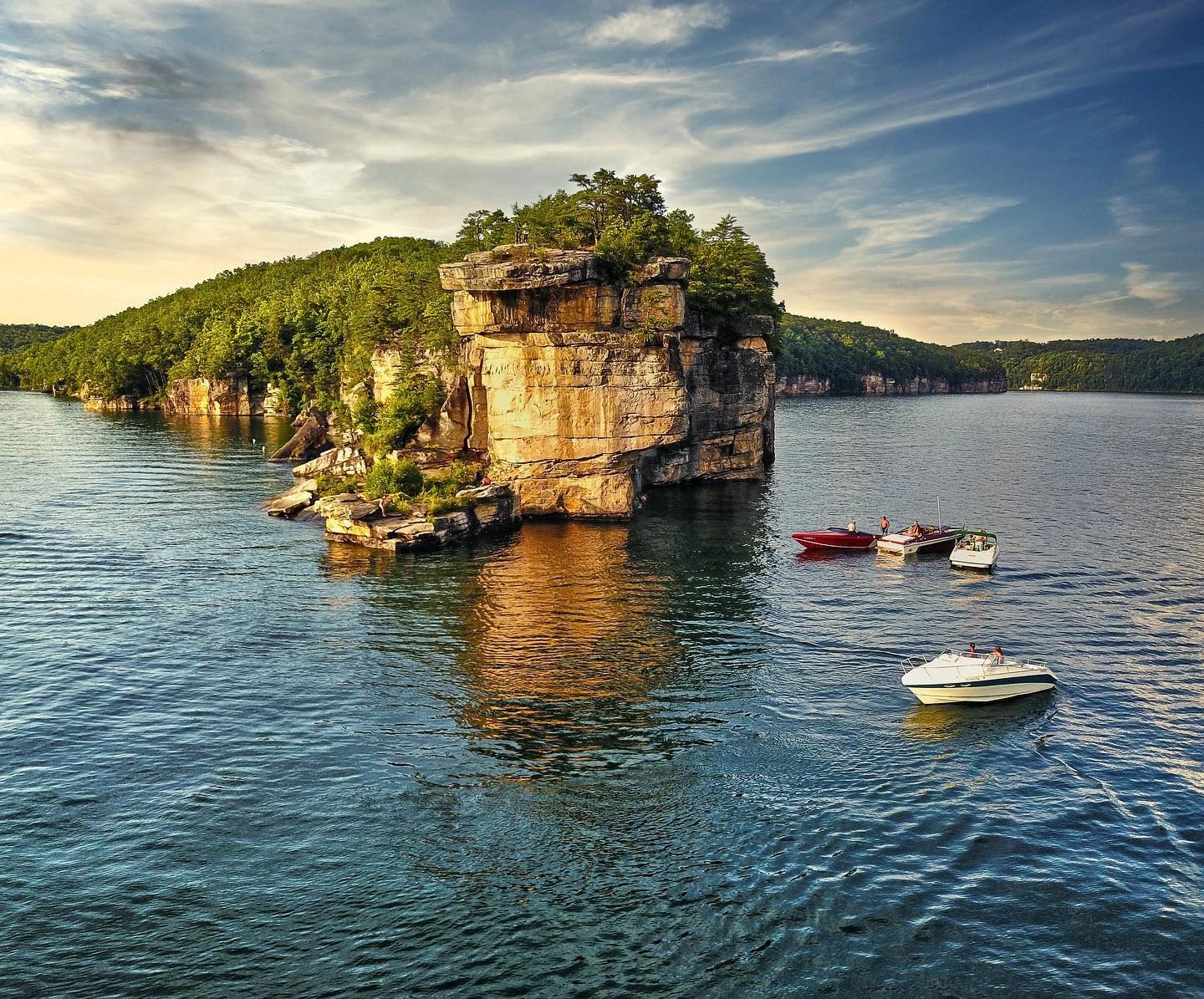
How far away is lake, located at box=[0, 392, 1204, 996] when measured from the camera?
19.4 m

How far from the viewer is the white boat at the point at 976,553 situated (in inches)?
2093

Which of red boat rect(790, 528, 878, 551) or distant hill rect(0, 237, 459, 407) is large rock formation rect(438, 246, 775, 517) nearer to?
red boat rect(790, 528, 878, 551)

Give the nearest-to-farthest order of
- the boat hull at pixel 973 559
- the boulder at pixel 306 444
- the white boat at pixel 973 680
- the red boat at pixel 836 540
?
1. the white boat at pixel 973 680
2. the boat hull at pixel 973 559
3. the red boat at pixel 836 540
4. the boulder at pixel 306 444

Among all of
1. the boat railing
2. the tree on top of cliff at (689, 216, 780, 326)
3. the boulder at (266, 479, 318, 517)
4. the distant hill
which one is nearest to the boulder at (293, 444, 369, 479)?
the boulder at (266, 479, 318, 517)

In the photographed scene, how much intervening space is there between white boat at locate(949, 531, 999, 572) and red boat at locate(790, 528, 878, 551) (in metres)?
5.68

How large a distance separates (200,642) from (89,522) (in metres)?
31.7

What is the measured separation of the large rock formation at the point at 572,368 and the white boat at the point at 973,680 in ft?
124

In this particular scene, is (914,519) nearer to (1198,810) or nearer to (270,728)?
(1198,810)

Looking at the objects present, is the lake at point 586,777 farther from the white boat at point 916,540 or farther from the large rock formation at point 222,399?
the large rock formation at point 222,399

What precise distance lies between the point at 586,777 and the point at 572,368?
43.3m

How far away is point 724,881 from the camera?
2197 centimetres

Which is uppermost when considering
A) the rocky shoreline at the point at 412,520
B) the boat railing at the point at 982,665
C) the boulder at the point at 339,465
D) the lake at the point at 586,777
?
the boulder at the point at 339,465

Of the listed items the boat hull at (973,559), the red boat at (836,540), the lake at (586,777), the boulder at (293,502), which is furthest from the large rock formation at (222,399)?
the boat hull at (973,559)

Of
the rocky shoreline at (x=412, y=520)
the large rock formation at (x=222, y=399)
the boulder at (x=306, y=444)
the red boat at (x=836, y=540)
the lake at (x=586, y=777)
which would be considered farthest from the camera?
the large rock formation at (x=222, y=399)
